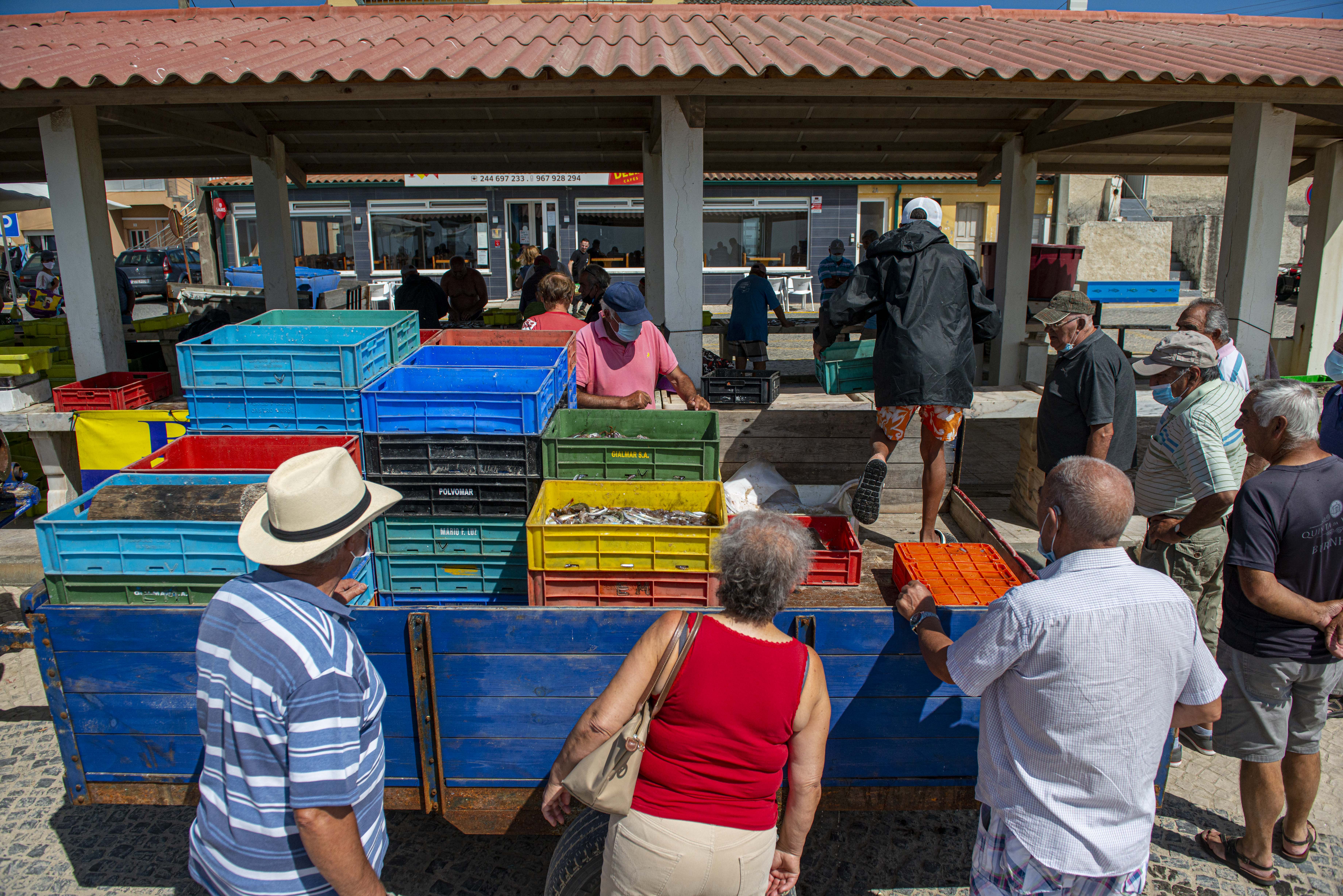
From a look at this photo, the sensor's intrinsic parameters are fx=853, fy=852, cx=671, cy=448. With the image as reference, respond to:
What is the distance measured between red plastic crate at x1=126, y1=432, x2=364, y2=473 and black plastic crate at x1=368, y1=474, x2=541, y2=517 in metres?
0.37

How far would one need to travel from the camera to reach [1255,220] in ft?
21.9

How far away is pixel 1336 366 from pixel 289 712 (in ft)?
19.5

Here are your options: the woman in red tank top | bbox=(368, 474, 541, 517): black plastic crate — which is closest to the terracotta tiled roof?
bbox=(368, 474, 541, 517): black plastic crate

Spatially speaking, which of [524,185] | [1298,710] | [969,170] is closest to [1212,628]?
[1298,710]

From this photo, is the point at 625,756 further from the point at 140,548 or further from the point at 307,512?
the point at 140,548

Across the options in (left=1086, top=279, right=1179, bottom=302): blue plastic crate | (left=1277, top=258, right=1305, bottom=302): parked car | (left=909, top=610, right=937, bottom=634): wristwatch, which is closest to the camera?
(left=909, top=610, right=937, bottom=634): wristwatch

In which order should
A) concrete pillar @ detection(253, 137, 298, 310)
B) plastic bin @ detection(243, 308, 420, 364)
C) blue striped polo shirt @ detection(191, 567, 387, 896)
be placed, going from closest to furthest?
1. blue striped polo shirt @ detection(191, 567, 387, 896)
2. plastic bin @ detection(243, 308, 420, 364)
3. concrete pillar @ detection(253, 137, 298, 310)

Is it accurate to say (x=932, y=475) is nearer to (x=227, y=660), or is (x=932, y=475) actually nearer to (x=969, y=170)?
(x=227, y=660)

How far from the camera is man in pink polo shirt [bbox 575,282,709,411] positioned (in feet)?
16.8

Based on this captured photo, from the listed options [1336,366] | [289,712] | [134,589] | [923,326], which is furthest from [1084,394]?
[134,589]

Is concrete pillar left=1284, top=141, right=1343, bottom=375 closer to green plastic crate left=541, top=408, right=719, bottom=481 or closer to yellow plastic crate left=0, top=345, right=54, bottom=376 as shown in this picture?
green plastic crate left=541, top=408, right=719, bottom=481

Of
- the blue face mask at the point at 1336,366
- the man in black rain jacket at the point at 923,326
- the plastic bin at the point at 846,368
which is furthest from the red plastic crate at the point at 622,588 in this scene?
the blue face mask at the point at 1336,366

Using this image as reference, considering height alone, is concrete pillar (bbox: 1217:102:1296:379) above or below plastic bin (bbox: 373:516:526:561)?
above

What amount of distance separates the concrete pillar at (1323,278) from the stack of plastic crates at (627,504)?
26.5ft
